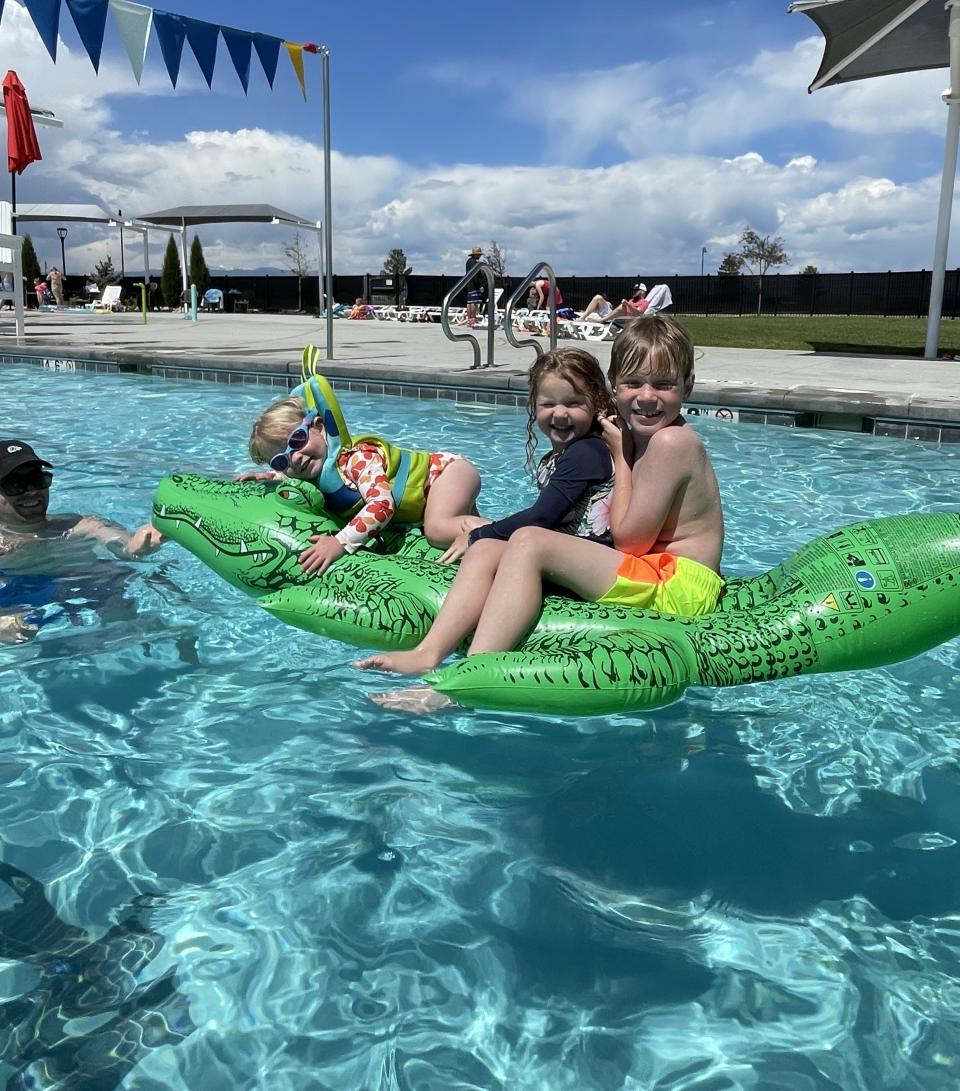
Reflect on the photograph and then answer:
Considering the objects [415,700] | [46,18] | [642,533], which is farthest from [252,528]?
[46,18]

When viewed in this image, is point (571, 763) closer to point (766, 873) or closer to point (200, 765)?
point (766, 873)

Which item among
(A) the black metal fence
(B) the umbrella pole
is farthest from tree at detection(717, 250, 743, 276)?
(B) the umbrella pole

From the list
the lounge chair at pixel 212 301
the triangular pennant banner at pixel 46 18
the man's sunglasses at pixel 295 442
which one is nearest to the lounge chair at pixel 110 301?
the lounge chair at pixel 212 301

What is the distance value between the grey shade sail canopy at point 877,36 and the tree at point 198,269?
70.5 ft

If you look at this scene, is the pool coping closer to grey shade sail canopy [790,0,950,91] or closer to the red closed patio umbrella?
the red closed patio umbrella

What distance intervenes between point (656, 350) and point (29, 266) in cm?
3186

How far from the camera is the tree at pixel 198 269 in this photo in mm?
28928

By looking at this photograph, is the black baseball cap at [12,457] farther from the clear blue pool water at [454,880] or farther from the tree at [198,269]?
the tree at [198,269]

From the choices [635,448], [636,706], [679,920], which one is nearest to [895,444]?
[635,448]

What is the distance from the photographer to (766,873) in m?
2.07

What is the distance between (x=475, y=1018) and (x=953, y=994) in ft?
2.81

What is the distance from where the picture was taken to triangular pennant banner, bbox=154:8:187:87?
8883 millimetres

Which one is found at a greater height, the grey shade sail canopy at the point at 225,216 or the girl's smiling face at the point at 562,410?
the grey shade sail canopy at the point at 225,216

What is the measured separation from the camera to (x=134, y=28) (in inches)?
341
